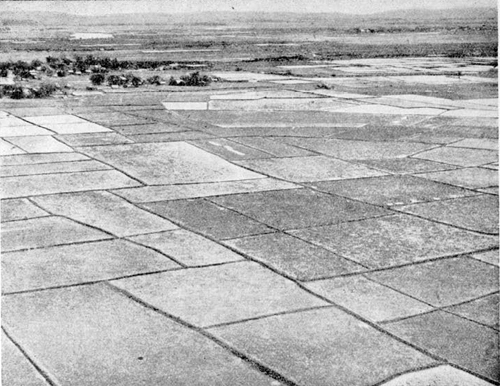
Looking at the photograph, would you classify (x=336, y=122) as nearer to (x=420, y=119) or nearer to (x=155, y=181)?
(x=420, y=119)

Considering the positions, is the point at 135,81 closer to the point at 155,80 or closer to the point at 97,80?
the point at 155,80

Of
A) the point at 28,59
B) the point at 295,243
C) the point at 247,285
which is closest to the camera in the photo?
the point at 247,285

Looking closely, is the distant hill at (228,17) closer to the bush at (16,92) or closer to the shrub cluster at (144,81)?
the shrub cluster at (144,81)

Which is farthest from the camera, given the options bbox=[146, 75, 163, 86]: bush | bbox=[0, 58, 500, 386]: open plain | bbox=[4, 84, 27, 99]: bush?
bbox=[146, 75, 163, 86]: bush

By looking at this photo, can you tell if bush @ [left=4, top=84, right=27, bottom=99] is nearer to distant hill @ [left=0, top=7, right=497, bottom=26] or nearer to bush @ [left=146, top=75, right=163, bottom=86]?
bush @ [left=146, top=75, right=163, bottom=86]

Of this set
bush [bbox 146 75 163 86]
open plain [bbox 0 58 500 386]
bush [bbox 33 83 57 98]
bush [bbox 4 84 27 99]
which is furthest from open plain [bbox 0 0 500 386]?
bush [bbox 146 75 163 86]

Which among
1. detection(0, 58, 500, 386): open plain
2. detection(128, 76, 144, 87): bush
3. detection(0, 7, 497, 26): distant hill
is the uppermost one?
detection(0, 7, 497, 26): distant hill

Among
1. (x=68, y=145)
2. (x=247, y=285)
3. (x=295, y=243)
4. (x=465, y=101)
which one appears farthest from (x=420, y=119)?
(x=247, y=285)

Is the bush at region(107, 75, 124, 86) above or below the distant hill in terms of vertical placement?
below

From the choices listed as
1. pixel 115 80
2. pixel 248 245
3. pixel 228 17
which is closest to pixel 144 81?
pixel 115 80
